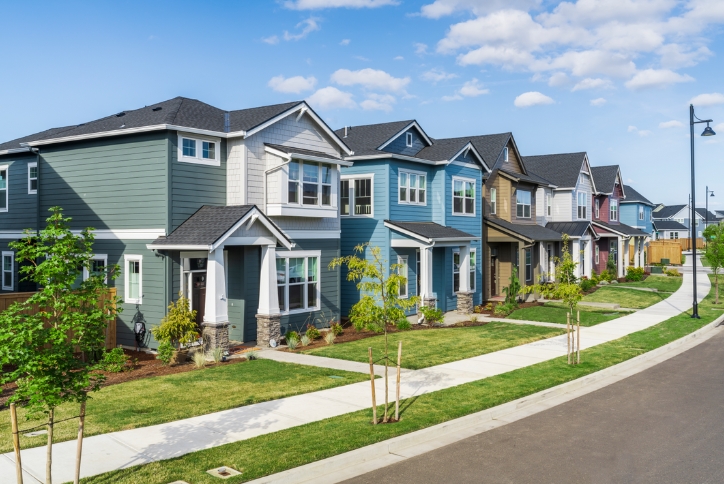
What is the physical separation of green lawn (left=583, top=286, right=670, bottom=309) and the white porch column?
1925 cm

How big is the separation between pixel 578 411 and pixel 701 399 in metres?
2.94

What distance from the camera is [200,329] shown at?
1884cm

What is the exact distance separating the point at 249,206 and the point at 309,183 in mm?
3567

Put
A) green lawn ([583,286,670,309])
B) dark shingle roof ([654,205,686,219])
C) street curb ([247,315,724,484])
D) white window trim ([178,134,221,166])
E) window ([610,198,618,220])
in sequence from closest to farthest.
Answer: street curb ([247,315,724,484]) → white window trim ([178,134,221,166]) → green lawn ([583,286,670,309]) → window ([610,198,618,220]) → dark shingle roof ([654,205,686,219])

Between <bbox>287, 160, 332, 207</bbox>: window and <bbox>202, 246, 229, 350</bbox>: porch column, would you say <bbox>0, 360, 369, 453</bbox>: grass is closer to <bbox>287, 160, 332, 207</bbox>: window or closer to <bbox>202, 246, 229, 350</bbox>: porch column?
<bbox>202, 246, 229, 350</bbox>: porch column

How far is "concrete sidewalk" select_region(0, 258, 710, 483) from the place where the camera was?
877 cm

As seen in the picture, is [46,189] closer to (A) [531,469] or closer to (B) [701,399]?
(A) [531,469]

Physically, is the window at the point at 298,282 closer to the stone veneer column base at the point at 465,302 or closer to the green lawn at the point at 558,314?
the stone veneer column base at the point at 465,302

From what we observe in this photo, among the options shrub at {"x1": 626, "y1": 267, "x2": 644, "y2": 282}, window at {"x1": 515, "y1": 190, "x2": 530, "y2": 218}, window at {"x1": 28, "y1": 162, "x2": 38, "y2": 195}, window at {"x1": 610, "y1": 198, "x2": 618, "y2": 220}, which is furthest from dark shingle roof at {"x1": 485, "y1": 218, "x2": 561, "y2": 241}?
window at {"x1": 28, "y1": 162, "x2": 38, "y2": 195}

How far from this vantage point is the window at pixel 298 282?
20969 mm

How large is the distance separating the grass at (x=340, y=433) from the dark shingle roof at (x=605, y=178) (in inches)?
1451

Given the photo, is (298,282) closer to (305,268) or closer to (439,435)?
(305,268)

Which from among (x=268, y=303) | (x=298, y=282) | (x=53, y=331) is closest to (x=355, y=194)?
(x=298, y=282)

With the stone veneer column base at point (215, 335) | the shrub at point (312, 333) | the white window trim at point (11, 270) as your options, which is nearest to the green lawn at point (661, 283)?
the shrub at point (312, 333)
